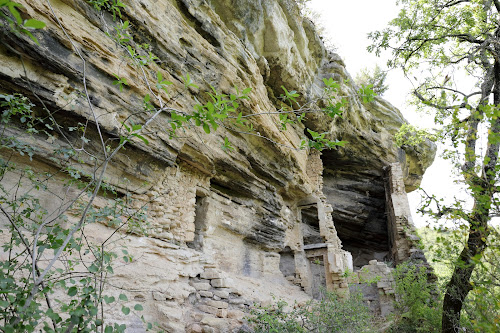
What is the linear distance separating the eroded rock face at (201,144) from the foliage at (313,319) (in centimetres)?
46

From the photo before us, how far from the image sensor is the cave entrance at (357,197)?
14.9m

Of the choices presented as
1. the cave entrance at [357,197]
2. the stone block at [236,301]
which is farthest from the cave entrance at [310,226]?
the stone block at [236,301]

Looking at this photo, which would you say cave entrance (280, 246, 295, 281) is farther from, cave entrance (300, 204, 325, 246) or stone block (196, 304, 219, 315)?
stone block (196, 304, 219, 315)

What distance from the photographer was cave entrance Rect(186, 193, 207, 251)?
676cm

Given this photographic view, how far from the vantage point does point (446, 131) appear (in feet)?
19.5

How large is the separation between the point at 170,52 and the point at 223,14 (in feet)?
9.51

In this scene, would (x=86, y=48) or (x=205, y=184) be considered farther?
(x=205, y=184)

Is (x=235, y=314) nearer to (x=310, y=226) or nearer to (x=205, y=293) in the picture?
(x=205, y=293)

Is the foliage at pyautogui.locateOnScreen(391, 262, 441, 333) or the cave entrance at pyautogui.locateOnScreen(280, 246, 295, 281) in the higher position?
the cave entrance at pyautogui.locateOnScreen(280, 246, 295, 281)

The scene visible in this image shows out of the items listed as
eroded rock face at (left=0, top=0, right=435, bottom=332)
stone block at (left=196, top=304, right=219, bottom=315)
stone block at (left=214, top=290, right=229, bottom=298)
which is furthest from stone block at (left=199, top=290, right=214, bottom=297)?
stone block at (left=196, top=304, right=219, bottom=315)

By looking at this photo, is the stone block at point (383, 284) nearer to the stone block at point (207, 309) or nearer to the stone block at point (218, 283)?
the stone block at point (218, 283)

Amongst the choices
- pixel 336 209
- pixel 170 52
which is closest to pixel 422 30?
pixel 170 52

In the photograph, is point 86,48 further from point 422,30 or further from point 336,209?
point 336,209

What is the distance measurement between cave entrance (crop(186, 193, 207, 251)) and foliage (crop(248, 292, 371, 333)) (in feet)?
6.05
